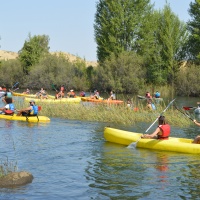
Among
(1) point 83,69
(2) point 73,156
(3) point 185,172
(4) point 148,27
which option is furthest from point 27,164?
(1) point 83,69

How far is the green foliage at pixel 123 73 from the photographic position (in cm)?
5181

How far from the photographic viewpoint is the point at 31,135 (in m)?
18.7

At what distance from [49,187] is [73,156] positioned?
3669 millimetres

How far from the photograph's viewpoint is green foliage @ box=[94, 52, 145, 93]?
51.8 m

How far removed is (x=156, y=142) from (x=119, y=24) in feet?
123

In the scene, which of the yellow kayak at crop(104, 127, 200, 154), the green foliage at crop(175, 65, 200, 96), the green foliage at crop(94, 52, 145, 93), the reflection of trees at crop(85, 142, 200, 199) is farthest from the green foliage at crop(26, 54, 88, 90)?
the reflection of trees at crop(85, 142, 200, 199)

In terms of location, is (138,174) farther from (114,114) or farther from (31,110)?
(31,110)

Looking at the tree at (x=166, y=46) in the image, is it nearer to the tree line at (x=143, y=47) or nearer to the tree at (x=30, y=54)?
the tree line at (x=143, y=47)

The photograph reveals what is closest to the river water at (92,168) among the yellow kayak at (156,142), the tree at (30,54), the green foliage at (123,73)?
the yellow kayak at (156,142)

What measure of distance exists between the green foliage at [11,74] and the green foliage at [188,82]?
2369 cm

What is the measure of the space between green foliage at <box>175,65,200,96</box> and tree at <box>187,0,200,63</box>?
172 cm

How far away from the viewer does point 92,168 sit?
1305cm

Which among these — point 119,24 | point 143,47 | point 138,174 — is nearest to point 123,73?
point 143,47

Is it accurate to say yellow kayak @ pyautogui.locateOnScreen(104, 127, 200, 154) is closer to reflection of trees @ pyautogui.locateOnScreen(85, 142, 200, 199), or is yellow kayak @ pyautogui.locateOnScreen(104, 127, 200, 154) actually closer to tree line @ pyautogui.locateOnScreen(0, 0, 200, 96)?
reflection of trees @ pyautogui.locateOnScreen(85, 142, 200, 199)
